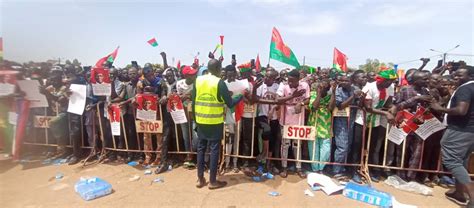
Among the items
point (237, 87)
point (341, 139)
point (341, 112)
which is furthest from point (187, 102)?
point (341, 139)

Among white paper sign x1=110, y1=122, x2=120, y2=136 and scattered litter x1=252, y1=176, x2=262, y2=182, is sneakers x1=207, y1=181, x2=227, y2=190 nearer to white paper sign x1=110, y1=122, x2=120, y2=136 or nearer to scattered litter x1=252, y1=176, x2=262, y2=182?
scattered litter x1=252, y1=176, x2=262, y2=182

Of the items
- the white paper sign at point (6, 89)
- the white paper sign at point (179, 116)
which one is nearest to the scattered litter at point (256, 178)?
the white paper sign at point (179, 116)

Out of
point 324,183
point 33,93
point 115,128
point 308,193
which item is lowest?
point 308,193

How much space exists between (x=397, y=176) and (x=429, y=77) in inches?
73.4

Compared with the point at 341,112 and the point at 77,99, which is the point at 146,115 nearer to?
the point at 77,99

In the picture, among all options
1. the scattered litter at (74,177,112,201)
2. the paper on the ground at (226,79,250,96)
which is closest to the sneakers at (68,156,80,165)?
the scattered litter at (74,177,112,201)

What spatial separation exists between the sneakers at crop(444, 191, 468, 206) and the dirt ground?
0.11 metres

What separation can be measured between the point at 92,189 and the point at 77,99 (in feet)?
7.75

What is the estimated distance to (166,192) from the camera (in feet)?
13.7

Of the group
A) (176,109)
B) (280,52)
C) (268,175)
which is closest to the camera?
(268,175)

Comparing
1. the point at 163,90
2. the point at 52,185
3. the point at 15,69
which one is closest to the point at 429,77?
the point at 163,90

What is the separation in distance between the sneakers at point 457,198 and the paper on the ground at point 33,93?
787 cm

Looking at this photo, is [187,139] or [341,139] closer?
[341,139]

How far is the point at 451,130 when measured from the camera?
12.7 feet
